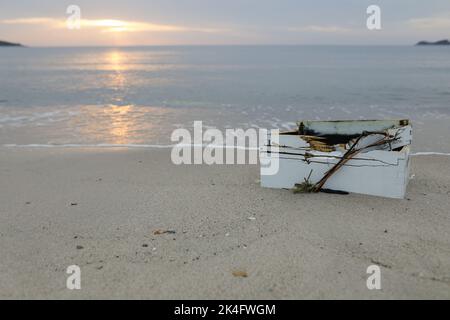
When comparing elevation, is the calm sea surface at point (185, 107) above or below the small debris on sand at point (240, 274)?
above

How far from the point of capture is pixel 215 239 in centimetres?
375

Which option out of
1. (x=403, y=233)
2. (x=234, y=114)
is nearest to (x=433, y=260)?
(x=403, y=233)

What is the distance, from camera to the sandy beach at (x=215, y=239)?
301 cm

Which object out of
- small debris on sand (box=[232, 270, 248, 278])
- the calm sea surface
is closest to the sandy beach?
small debris on sand (box=[232, 270, 248, 278])

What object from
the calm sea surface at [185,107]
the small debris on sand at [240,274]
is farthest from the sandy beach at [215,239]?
the calm sea surface at [185,107]

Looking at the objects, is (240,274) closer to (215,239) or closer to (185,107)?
(215,239)

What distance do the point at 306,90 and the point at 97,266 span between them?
17.1m

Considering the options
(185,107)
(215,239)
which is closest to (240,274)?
(215,239)

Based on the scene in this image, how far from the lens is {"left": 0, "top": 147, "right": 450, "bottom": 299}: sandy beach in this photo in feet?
9.88

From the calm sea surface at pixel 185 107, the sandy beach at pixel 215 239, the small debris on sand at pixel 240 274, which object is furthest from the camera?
the calm sea surface at pixel 185 107

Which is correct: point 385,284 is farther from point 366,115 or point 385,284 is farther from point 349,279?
point 366,115

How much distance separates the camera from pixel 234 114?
500 inches

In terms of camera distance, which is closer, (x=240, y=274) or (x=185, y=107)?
(x=240, y=274)

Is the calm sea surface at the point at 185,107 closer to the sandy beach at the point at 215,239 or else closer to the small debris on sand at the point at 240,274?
the sandy beach at the point at 215,239
